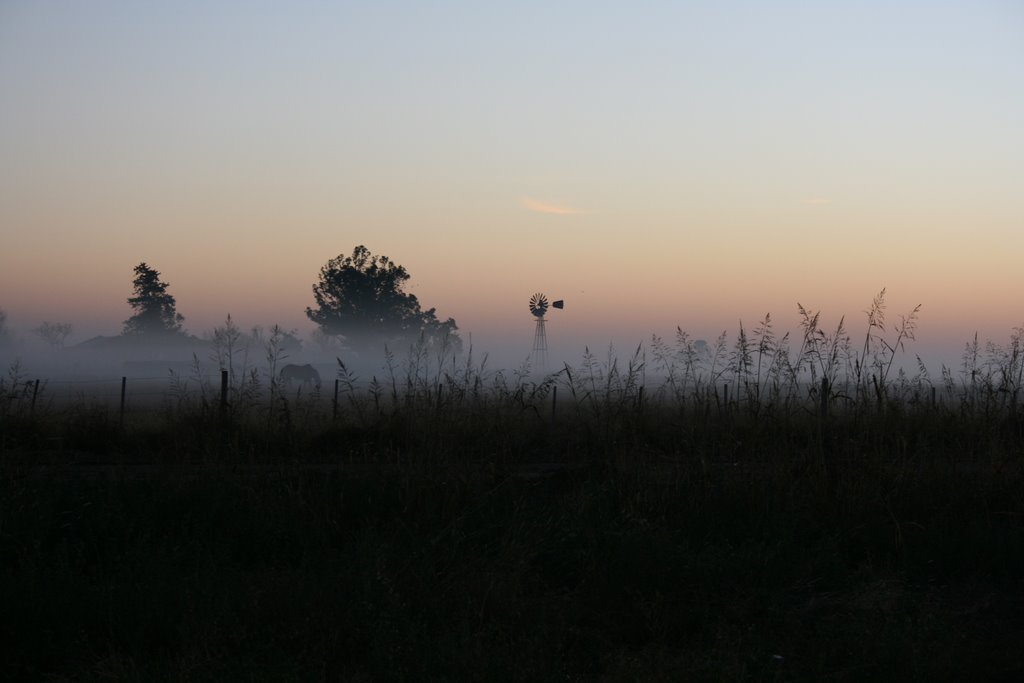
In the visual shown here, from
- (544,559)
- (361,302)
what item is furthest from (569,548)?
(361,302)

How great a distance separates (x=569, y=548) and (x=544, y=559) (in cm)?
21

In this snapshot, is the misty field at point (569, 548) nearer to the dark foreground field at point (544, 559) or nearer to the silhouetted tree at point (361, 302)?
the dark foreground field at point (544, 559)

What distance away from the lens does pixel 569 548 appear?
6.32 metres

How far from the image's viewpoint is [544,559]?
625 centimetres

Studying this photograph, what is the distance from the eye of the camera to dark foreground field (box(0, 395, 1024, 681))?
191 inches

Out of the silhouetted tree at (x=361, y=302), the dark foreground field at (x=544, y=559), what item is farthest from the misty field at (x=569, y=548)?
the silhouetted tree at (x=361, y=302)

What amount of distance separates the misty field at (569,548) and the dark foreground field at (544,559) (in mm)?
24

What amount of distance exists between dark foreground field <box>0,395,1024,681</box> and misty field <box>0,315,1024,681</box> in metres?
0.02

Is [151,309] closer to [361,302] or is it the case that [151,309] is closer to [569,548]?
[361,302]

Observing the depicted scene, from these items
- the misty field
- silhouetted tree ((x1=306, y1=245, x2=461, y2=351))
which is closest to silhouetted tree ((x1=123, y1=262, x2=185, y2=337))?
silhouetted tree ((x1=306, y1=245, x2=461, y2=351))

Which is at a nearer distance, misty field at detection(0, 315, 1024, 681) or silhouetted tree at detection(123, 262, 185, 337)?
misty field at detection(0, 315, 1024, 681)

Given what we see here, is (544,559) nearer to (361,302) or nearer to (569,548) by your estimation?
(569,548)

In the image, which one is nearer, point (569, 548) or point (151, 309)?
point (569, 548)

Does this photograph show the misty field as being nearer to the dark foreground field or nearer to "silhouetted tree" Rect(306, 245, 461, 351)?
the dark foreground field
